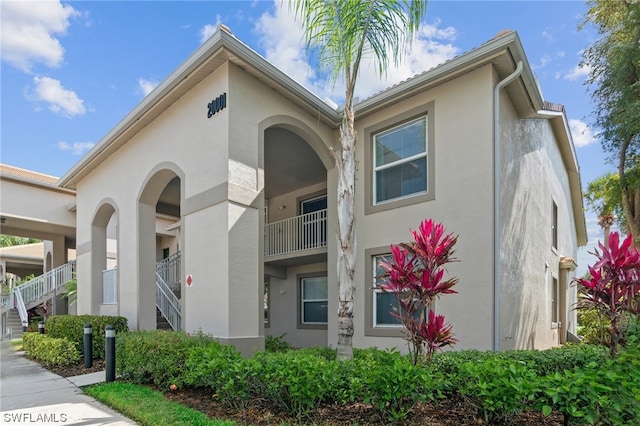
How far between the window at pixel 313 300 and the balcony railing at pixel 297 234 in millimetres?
1299

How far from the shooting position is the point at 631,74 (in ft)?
41.8

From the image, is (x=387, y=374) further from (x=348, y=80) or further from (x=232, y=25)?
(x=232, y=25)

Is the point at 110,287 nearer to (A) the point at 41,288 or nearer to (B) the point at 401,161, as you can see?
(A) the point at 41,288

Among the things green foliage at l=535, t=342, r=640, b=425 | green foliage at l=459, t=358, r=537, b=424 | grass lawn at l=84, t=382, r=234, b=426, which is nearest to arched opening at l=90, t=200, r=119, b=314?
grass lawn at l=84, t=382, r=234, b=426

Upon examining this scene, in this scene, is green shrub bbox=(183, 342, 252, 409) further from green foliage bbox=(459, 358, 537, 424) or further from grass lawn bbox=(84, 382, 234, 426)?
green foliage bbox=(459, 358, 537, 424)

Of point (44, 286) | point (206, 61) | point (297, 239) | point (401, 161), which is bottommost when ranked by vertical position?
point (44, 286)

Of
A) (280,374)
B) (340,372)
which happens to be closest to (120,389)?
(280,374)

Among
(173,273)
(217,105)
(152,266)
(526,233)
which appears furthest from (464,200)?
(173,273)

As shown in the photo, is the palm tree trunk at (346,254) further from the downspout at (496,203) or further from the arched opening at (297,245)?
the arched opening at (297,245)

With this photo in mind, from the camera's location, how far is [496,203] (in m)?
7.83

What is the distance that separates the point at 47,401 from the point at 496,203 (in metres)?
8.53

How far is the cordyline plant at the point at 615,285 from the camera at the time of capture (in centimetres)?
533

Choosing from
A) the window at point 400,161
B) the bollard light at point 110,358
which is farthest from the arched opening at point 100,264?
the window at point 400,161

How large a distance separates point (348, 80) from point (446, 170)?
10.0 ft
